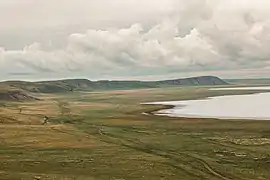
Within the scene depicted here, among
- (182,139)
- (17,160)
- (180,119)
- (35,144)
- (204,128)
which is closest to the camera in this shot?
(17,160)

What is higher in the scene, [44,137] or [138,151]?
[44,137]

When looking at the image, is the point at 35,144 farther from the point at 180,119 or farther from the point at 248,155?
the point at 180,119

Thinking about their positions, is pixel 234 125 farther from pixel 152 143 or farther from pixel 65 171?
pixel 65 171

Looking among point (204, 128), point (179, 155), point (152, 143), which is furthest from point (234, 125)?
point (179, 155)

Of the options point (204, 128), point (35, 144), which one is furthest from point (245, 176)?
point (204, 128)

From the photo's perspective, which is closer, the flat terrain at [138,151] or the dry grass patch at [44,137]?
the flat terrain at [138,151]

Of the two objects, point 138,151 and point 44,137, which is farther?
point 44,137

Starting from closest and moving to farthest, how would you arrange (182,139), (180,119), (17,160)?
(17,160) < (182,139) < (180,119)

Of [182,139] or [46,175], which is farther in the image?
[182,139]

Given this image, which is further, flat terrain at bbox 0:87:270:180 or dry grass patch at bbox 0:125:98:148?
dry grass patch at bbox 0:125:98:148
